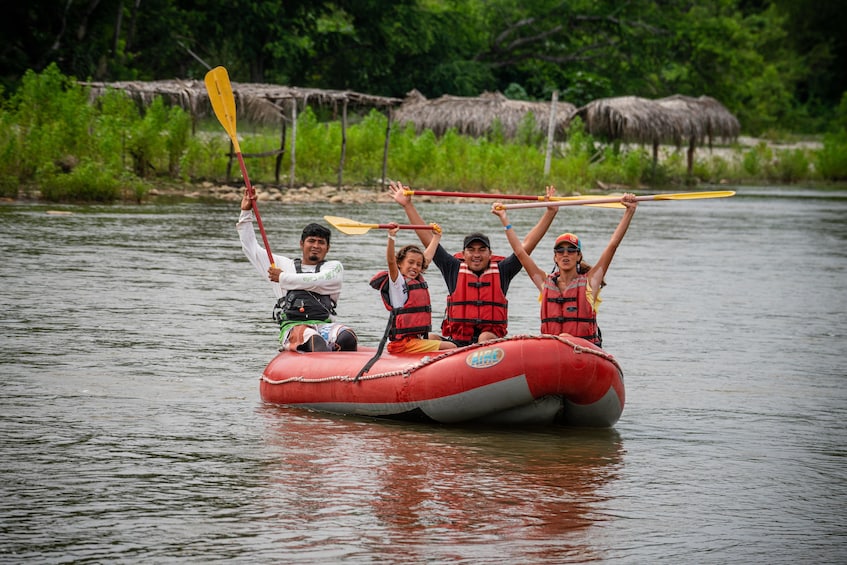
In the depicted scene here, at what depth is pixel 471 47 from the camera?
3675cm

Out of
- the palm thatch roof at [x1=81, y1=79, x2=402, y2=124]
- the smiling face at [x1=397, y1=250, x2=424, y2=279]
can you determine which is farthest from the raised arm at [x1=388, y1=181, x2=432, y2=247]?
the palm thatch roof at [x1=81, y1=79, x2=402, y2=124]

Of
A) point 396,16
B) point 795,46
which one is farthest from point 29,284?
point 795,46

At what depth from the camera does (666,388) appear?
849 centimetres

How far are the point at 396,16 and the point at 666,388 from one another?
2604 cm

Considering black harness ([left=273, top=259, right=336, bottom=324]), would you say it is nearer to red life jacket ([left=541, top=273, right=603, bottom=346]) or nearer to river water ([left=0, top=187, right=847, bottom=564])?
river water ([left=0, top=187, right=847, bottom=564])

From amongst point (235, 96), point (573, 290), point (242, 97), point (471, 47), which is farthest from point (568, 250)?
point (471, 47)

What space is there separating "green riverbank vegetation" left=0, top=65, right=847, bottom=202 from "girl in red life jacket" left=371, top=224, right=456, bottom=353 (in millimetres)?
12831

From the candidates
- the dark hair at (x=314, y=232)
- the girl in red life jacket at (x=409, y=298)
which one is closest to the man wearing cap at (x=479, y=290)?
the girl in red life jacket at (x=409, y=298)

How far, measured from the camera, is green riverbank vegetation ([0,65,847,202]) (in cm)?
1931

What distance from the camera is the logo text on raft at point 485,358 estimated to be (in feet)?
21.2

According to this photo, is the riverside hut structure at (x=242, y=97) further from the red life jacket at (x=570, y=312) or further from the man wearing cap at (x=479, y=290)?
the red life jacket at (x=570, y=312)

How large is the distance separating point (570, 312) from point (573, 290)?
12 centimetres

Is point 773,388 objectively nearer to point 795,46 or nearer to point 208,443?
point 208,443

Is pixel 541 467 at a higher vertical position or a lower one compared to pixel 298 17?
lower
